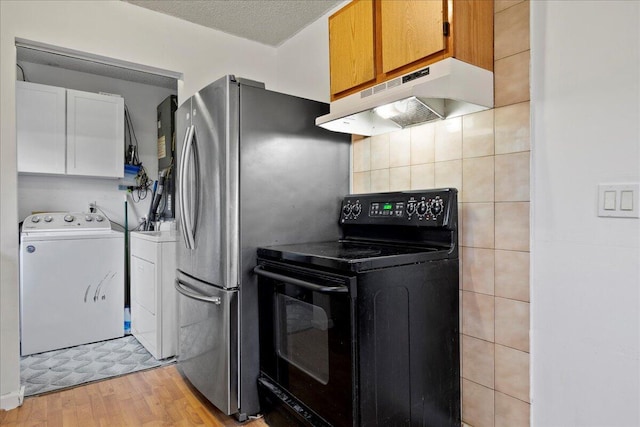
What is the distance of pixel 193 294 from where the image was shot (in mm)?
2045

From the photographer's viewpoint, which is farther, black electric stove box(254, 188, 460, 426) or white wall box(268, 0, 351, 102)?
white wall box(268, 0, 351, 102)

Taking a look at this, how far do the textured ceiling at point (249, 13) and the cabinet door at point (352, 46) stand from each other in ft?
2.39

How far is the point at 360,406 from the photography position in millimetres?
1288

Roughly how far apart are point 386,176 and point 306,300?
907 millimetres

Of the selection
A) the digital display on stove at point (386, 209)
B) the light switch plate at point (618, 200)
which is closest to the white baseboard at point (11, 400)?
the digital display on stove at point (386, 209)

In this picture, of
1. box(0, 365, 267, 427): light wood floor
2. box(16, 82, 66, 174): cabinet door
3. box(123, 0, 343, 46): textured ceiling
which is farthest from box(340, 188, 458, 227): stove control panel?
box(16, 82, 66, 174): cabinet door

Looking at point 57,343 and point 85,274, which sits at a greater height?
point 85,274

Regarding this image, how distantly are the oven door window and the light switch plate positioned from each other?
3.51 ft

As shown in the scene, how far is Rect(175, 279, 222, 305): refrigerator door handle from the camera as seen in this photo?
186cm

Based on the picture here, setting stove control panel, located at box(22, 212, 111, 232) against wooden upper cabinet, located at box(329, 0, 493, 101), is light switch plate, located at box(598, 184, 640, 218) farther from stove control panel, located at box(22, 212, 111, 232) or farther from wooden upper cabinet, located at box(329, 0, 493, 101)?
stove control panel, located at box(22, 212, 111, 232)

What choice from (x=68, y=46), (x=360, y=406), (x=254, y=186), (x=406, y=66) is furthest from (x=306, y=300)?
(x=68, y=46)

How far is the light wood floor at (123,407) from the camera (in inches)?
73.7

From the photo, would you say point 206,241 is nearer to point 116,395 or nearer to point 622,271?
point 116,395

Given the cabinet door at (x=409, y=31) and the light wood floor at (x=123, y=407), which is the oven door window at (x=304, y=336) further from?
the cabinet door at (x=409, y=31)
